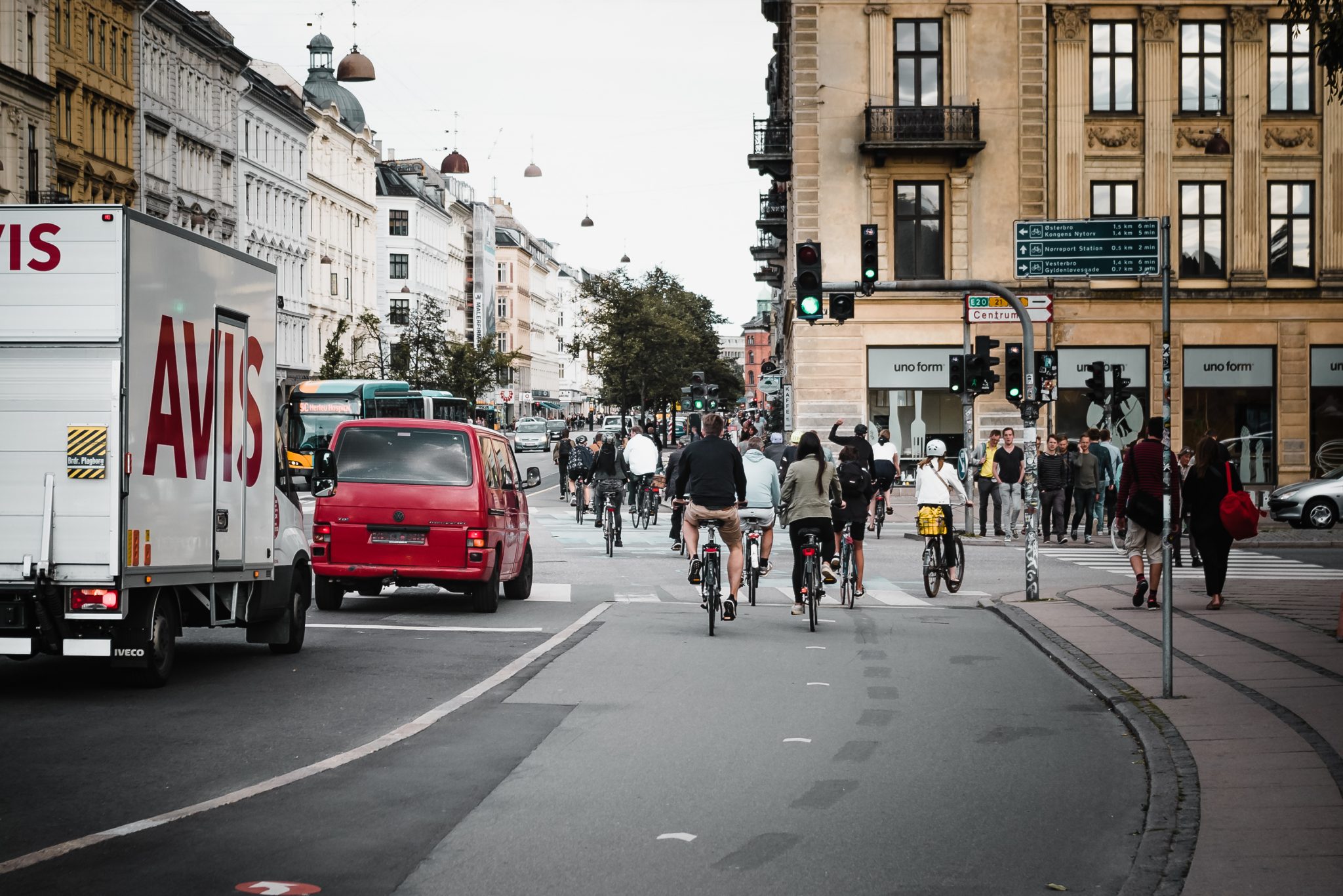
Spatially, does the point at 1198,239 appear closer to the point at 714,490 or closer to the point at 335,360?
the point at 714,490

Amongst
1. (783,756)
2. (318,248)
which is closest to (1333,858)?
(783,756)

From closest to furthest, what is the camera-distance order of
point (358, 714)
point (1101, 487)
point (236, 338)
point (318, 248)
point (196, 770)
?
point (196, 770)
point (358, 714)
point (236, 338)
point (1101, 487)
point (318, 248)

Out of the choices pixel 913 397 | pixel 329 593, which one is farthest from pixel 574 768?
pixel 913 397

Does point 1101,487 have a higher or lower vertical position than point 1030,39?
lower

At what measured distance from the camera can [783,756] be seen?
30.0ft

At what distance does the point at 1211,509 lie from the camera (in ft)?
59.8

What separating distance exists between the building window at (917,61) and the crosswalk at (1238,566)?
17.4 meters

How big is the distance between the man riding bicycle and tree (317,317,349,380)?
234 feet

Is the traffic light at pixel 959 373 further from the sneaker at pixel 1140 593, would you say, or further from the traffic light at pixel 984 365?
the sneaker at pixel 1140 593

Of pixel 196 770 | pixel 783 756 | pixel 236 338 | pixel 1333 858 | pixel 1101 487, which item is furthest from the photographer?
pixel 1101 487

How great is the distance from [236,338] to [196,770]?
4.50 metres

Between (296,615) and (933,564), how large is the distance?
8.57 metres

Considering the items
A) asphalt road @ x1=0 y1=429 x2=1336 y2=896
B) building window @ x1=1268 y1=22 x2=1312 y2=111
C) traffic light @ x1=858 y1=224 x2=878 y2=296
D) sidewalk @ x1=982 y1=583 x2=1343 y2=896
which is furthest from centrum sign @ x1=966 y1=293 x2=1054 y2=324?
building window @ x1=1268 y1=22 x2=1312 y2=111

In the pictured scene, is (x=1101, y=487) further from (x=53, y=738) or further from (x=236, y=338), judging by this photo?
(x=53, y=738)
